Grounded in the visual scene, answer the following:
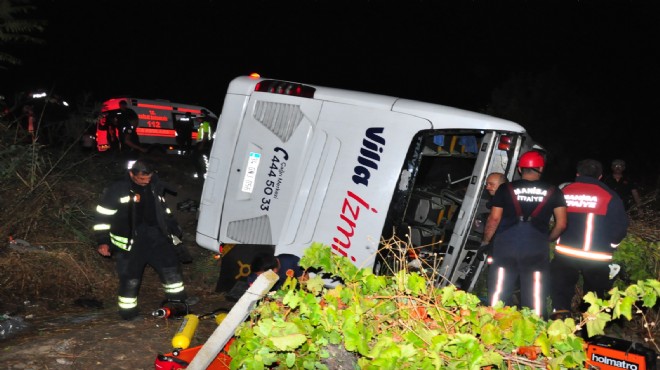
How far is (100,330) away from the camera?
4965 mm

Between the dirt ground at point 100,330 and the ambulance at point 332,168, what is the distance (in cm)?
94

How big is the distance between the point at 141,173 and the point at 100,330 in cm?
141

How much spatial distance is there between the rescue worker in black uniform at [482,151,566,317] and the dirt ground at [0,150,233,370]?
2665 millimetres

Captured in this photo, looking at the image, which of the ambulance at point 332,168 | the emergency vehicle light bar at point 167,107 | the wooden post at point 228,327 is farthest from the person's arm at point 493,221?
the emergency vehicle light bar at point 167,107

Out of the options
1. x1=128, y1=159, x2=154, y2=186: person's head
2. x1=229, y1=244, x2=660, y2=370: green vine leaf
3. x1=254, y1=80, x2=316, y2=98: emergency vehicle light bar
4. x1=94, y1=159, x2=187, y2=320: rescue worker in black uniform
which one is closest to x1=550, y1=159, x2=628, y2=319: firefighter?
x1=254, y1=80, x2=316, y2=98: emergency vehicle light bar

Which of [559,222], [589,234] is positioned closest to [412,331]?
[559,222]

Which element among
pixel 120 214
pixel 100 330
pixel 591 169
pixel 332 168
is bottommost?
pixel 100 330

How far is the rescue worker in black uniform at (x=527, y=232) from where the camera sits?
4941 millimetres

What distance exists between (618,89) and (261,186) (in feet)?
79.0

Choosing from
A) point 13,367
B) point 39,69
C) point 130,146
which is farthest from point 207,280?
point 39,69

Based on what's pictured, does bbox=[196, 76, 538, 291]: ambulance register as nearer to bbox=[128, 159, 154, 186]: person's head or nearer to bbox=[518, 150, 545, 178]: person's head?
bbox=[518, 150, 545, 178]: person's head

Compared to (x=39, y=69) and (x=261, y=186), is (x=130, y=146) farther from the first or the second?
(x=39, y=69)

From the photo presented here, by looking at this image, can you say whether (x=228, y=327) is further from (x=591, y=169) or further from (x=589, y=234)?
(x=591, y=169)

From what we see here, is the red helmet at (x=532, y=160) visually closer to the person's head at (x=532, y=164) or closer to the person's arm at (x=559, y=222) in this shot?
the person's head at (x=532, y=164)
